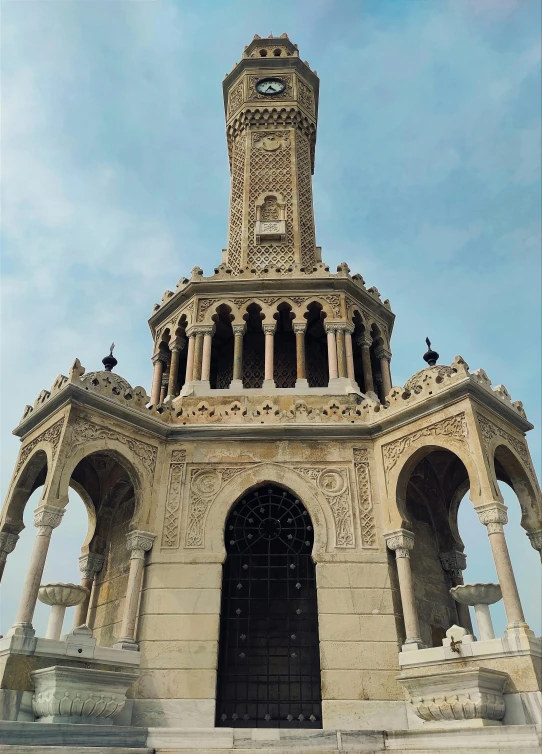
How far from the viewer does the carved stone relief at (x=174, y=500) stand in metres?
12.1

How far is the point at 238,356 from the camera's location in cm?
1593

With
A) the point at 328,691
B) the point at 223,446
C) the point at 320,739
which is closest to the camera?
the point at 320,739

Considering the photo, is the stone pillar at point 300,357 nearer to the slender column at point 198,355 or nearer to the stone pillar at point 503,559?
the slender column at point 198,355

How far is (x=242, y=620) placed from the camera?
39.9 ft

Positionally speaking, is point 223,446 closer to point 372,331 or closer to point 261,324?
point 261,324

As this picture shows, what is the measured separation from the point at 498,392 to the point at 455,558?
403 cm

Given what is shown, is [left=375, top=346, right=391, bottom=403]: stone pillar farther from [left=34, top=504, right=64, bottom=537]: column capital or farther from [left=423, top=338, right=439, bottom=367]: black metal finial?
[left=34, top=504, right=64, bottom=537]: column capital

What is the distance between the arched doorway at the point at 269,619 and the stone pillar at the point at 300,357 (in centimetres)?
339

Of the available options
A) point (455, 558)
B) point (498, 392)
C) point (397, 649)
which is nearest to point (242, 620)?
point (397, 649)

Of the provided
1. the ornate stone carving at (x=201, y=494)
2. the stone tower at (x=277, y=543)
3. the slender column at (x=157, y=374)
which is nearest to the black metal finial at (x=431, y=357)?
the stone tower at (x=277, y=543)

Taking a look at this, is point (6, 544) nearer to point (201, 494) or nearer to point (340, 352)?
point (201, 494)

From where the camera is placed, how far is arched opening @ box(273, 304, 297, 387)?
1708 centimetres

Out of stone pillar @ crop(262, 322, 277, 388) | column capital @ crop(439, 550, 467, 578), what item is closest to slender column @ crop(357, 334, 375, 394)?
stone pillar @ crop(262, 322, 277, 388)

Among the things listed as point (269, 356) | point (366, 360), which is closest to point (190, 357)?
point (269, 356)
